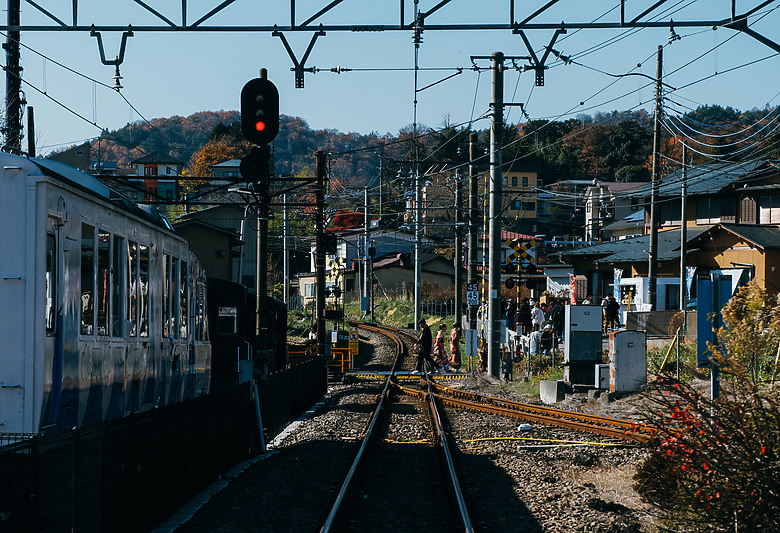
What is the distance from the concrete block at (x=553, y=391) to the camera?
19453 millimetres

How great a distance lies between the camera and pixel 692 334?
28.3 metres

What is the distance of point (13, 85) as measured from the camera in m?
17.0

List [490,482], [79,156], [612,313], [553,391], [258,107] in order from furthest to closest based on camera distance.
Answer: [79,156] < [612,313] < [553,391] < [258,107] < [490,482]

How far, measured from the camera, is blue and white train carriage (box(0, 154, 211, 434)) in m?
7.18

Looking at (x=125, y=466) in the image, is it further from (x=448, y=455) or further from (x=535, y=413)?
(x=535, y=413)

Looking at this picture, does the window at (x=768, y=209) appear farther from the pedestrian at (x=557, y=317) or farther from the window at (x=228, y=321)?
the window at (x=228, y=321)

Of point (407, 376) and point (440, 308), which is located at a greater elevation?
point (440, 308)

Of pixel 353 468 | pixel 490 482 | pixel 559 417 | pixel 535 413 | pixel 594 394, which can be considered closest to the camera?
pixel 490 482

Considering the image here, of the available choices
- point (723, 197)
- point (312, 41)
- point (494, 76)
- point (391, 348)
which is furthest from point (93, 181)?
point (723, 197)

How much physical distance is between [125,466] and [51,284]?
1601 mm

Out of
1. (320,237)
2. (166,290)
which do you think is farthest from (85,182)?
(320,237)

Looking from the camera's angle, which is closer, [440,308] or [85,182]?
[85,182]

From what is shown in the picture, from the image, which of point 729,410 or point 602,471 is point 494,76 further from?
point 729,410

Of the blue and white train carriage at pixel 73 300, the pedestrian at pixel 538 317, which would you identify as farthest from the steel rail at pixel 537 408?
the blue and white train carriage at pixel 73 300
